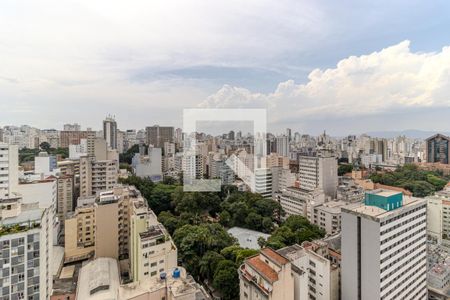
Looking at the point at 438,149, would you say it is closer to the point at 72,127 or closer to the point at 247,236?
the point at 247,236

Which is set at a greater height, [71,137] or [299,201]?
[71,137]

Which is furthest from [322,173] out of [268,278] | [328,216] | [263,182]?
[268,278]

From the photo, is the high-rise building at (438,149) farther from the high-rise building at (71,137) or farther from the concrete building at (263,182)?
the high-rise building at (71,137)

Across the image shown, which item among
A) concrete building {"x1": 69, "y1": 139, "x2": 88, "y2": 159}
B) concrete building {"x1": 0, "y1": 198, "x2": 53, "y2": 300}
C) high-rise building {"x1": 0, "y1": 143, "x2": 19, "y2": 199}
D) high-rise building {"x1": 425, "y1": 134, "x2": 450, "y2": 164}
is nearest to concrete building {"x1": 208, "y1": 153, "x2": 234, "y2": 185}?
high-rise building {"x1": 0, "y1": 143, "x2": 19, "y2": 199}

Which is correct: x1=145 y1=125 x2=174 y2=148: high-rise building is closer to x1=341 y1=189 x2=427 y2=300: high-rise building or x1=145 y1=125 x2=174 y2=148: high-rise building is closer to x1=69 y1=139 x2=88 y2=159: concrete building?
x1=69 y1=139 x2=88 y2=159: concrete building

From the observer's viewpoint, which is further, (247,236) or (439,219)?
(439,219)

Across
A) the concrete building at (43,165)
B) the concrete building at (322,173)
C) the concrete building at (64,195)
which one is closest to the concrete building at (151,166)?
the concrete building at (43,165)

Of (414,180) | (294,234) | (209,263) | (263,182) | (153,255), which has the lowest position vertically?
(209,263)
